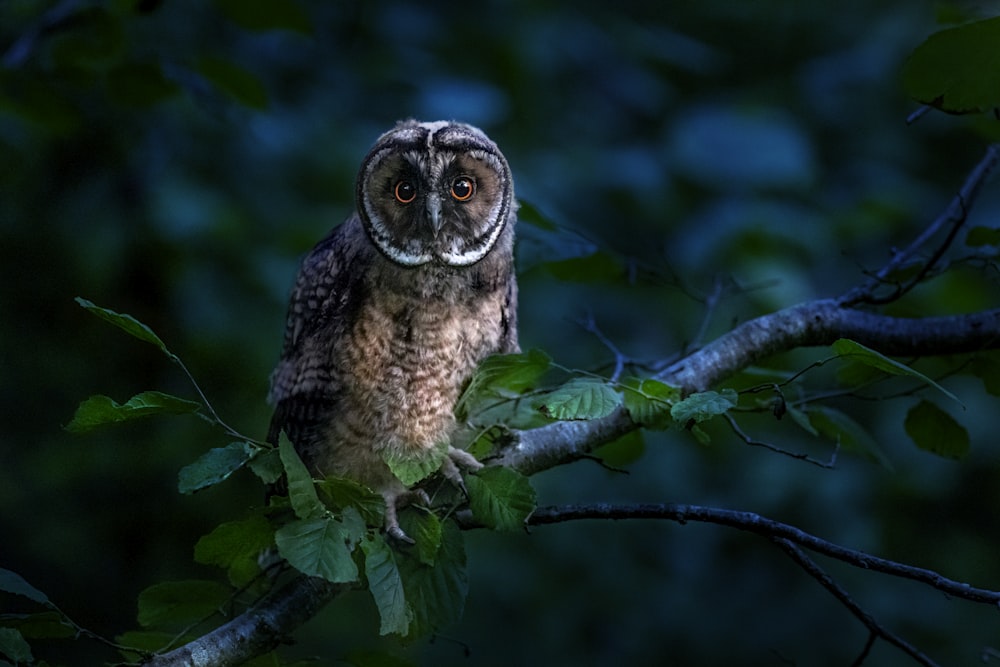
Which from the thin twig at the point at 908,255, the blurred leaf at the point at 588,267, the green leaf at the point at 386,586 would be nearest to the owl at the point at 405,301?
the blurred leaf at the point at 588,267

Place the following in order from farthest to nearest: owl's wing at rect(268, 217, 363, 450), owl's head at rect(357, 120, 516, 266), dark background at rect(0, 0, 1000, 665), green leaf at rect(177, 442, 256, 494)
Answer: dark background at rect(0, 0, 1000, 665)
owl's wing at rect(268, 217, 363, 450)
owl's head at rect(357, 120, 516, 266)
green leaf at rect(177, 442, 256, 494)

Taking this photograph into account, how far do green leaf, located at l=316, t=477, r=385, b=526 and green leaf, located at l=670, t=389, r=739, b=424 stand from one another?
19.8 inches

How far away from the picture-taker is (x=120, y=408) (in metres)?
1.49

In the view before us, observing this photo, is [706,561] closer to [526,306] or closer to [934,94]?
[526,306]

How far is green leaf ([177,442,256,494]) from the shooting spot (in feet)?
5.01

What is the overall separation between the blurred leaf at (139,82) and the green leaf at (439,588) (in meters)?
1.55

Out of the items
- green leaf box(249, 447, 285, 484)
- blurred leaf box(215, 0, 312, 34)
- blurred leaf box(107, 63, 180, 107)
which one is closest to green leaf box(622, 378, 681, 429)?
green leaf box(249, 447, 285, 484)

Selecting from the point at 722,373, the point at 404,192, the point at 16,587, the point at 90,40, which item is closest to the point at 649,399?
the point at 722,373

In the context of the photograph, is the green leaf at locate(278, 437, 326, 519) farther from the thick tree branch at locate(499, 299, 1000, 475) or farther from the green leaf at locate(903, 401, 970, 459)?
the green leaf at locate(903, 401, 970, 459)

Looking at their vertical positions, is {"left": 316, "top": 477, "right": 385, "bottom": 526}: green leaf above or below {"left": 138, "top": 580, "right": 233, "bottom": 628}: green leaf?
above

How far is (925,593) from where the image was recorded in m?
4.23

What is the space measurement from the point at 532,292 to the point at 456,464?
2863 mm

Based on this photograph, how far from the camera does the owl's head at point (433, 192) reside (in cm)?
215

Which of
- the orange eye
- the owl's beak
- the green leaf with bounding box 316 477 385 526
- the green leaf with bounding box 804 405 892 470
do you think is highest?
the orange eye
